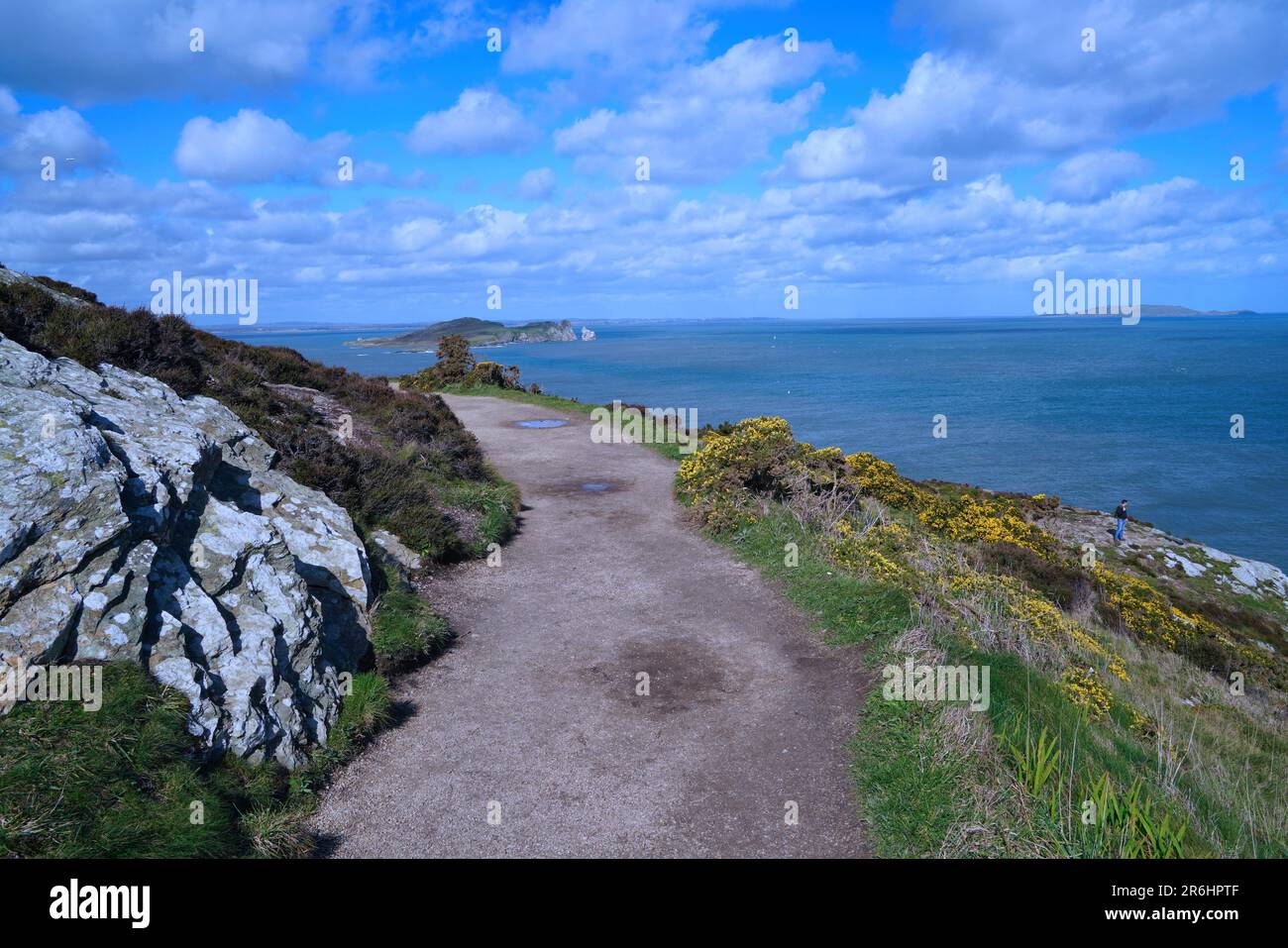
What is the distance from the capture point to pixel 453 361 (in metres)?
36.1

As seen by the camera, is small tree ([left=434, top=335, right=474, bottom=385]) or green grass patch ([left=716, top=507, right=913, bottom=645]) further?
small tree ([left=434, top=335, right=474, bottom=385])

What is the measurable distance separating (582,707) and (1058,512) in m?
24.9

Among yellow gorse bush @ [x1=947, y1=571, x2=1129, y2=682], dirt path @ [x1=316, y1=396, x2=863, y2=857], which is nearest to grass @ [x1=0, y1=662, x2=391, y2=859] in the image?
dirt path @ [x1=316, y1=396, x2=863, y2=857]

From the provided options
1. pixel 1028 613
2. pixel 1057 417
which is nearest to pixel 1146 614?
pixel 1028 613

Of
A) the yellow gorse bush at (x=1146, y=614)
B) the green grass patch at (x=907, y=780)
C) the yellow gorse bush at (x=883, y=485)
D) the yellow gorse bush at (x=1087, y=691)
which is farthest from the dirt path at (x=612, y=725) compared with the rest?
the yellow gorse bush at (x=1146, y=614)

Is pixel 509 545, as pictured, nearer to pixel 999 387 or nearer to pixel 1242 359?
pixel 999 387

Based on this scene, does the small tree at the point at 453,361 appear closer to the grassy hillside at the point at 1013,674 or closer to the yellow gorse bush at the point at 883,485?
the yellow gorse bush at the point at 883,485

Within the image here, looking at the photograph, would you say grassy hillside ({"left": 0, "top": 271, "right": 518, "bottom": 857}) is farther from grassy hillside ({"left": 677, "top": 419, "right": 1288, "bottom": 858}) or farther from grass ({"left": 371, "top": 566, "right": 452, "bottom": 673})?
grassy hillside ({"left": 677, "top": 419, "right": 1288, "bottom": 858})

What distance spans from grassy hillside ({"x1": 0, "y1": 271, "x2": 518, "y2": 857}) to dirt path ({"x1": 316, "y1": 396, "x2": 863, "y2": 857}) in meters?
0.44

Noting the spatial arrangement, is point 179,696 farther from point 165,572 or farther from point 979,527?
point 979,527

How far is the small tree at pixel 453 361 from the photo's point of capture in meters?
35.6

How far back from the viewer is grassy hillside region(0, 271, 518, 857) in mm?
4445

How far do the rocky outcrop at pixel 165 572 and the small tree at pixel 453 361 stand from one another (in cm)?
2749

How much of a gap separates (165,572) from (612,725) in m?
3.81
